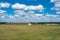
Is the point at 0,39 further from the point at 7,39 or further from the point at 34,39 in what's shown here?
the point at 34,39

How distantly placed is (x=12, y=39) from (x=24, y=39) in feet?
7.13

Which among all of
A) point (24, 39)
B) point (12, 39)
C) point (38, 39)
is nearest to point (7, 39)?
point (12, 39)

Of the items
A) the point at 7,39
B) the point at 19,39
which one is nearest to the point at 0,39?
the point at 7,39

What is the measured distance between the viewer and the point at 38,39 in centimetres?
2995

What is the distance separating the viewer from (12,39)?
98.6 ft

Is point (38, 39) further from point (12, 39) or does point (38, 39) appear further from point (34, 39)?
point (12, 39)

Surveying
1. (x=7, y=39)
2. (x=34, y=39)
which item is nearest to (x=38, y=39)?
(x=34, y=39)

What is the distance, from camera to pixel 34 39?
30.0 m

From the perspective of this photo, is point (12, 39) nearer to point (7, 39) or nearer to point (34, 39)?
point (7, 39)

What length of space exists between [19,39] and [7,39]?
216 centimetres

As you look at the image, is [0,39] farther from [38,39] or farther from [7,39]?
[38,39]

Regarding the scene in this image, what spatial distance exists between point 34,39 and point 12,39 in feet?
12.9

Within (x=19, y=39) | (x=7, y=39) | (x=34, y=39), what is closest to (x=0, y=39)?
(x=7, y=39)

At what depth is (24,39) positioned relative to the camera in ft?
97.9
